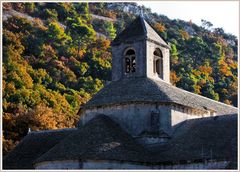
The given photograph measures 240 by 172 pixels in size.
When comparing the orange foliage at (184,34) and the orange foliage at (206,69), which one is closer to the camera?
the orange foliage at (206,69)

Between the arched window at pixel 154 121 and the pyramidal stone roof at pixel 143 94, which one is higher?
the pyramidal stone roof at pixel 143 94

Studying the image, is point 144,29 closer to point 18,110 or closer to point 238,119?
point 238,119

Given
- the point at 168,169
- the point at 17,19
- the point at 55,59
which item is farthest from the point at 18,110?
the point at 168,169

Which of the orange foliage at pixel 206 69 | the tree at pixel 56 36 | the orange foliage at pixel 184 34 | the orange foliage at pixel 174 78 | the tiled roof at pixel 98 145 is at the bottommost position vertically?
the tiled roof at pixel 98 145

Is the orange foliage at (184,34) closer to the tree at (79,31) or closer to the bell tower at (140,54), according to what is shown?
the tree at (79,31)

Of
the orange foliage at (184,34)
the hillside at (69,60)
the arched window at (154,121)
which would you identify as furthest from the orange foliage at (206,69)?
the arched window at (154,121)

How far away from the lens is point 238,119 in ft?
124

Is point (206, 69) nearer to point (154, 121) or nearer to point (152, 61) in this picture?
point (152, 61)

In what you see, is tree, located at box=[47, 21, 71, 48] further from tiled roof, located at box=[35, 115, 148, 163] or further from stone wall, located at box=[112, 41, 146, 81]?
tiled roof, located at box=[35, 115, 148, 163]

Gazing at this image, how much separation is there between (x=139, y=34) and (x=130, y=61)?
175 centimetres

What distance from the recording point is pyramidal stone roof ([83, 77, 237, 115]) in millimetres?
40631

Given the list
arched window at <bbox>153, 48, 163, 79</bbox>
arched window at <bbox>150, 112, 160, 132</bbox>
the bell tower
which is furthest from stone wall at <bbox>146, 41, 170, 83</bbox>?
arched window at <bbox>150, 112, 160, 132</bbox>

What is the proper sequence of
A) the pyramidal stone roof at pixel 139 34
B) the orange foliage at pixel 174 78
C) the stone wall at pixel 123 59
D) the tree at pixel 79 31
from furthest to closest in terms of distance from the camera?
1. the tree at pixel 79 31
2. the orange foliage at pixel 174 78
3. the pyramidal stone roof at pixel 139 34
4. the stone wall at pixel 123 59

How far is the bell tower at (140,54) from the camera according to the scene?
4338 centimetres
